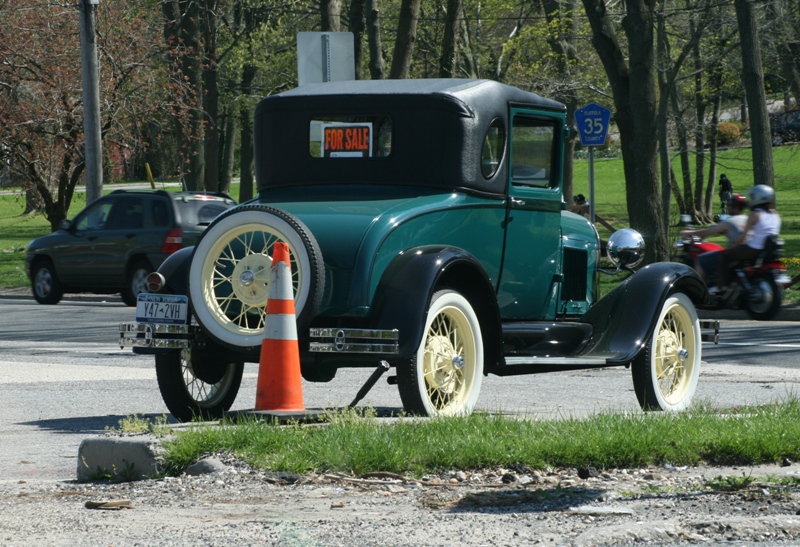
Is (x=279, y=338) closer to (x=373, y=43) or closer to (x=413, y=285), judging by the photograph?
(x=413, y=285)

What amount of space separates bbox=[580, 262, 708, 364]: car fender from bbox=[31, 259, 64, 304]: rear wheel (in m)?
15.0

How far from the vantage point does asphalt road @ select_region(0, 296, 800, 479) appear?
25.7 feet

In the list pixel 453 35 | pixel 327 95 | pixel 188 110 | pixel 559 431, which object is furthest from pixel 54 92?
pixel 559 431

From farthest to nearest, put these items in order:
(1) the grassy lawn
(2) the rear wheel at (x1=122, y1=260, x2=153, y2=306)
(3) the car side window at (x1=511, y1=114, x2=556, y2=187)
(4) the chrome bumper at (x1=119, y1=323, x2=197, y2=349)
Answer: (1) the grassy lawn → (2) the rear wheel at (x1=122, y1=260, x2=153, y2=306) → (3) the car side window at (x1=511, y1=114, x2=556, y2=187) → (4) the chrome bumper at (x1=119, y1=323, x2=197, y2=349)

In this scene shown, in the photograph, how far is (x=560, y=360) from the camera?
7.97m

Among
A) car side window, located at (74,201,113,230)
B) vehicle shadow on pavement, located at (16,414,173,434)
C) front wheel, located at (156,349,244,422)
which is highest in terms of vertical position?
car side window, located at (74,201,113,230)

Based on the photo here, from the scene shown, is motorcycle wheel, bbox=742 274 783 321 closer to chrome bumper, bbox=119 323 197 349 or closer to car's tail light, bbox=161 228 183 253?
chrome bumper, bbox=119 323 197 349

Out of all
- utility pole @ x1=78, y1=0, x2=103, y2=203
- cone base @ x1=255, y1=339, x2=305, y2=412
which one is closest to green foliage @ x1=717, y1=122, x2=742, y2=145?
utility pole @ x1=78, y1=0, x2=103, y2=203

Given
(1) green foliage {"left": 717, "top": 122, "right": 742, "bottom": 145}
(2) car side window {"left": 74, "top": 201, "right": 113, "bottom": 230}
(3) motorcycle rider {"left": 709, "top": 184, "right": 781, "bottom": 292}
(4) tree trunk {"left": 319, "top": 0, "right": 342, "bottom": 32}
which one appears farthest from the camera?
(1) green foliage {"left": 717, "top": 122, "right": 742, "bottom": 145}

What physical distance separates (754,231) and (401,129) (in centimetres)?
380

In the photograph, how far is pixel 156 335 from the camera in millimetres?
7527

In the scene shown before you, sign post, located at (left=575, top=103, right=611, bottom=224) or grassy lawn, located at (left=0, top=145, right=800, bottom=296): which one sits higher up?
sign post, located at (left=575, top=103, right=611, bottom=224)

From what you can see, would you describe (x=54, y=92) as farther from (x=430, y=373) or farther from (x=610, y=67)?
(x=430, y=373)

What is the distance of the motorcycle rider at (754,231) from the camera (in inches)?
396
